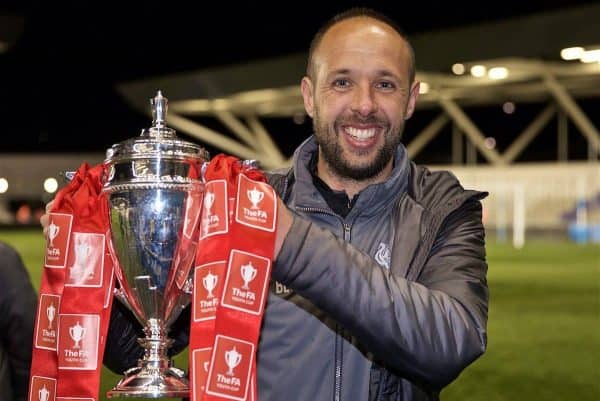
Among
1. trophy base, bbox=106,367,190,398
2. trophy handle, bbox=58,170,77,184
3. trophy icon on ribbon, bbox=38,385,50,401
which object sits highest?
trophy handle, bbox=58,170,77,184

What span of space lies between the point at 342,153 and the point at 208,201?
22.1 inches

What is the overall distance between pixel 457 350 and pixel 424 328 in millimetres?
87

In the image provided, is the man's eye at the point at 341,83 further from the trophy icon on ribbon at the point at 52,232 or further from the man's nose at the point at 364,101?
the trophy icon on ribbon at the point at 52,232

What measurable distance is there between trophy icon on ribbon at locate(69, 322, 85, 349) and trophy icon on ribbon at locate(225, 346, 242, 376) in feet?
1.21

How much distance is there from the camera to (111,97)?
143 feet

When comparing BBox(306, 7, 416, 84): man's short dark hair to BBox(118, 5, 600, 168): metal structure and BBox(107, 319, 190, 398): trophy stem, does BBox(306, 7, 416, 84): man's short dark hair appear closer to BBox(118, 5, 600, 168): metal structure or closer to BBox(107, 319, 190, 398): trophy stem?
BBox(107, 319, 190, 398): trophy stem

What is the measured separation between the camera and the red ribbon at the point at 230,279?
1.43m

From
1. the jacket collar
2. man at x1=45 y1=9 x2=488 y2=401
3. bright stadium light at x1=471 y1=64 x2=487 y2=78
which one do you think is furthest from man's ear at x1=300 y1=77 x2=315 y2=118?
bright stadium light at x1=471 y1=64 x2=487 y2=78

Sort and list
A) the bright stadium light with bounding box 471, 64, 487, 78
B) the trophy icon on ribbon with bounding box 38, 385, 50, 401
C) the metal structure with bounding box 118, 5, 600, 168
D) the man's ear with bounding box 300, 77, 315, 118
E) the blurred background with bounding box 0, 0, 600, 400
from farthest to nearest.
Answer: the bright stadium light with bounding box 471, 64, 487, 78, the metal structure with bounding box 118, 5, 600, 168, the blurred background with bounding box 0, 0, 600, 400, the man's ear with bounding box 300, 77, 315, 118, the trophy icon on ribbon with bounding box 38, 385, 50, 401

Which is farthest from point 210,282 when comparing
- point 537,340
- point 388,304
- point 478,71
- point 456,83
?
point 456,83

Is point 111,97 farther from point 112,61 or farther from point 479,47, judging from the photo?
point 479,47

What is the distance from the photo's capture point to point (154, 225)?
1686 millimetres

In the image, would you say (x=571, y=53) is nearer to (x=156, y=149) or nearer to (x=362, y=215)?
(x=362, y=215)

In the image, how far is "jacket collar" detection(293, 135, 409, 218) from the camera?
200 centimetres
